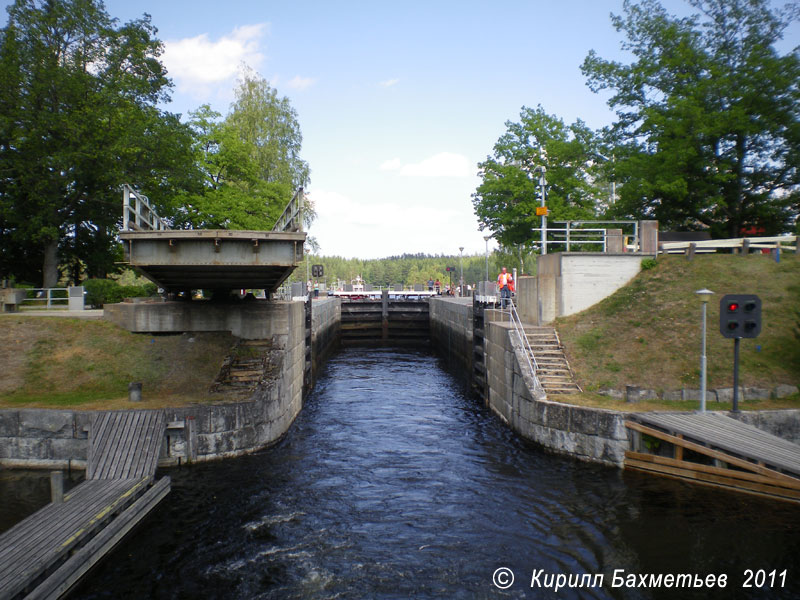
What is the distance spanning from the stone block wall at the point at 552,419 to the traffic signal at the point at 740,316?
3.58 m

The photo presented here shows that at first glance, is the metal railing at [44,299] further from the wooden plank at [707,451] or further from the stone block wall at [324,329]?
the wooden plank at [707,451]

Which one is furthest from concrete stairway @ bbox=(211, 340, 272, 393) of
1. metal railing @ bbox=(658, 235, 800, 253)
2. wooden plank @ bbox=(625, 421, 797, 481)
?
metal railing @ bbox=(658, 235, 800, 253)

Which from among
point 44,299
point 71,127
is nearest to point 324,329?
point 44,299

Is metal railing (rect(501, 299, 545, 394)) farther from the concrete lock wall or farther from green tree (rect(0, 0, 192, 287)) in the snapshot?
green tree (rect(0, 0, 192, 287))

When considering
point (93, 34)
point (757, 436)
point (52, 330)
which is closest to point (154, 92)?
point (93, 34)

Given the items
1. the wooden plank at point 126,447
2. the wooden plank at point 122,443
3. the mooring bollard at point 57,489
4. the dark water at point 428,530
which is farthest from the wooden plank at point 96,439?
the dark water at point 428,530

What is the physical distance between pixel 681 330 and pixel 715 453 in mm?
5991

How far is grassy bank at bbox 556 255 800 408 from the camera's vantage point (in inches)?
606

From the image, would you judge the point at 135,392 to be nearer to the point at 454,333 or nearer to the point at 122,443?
the point at 122,443

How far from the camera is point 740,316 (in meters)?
13.7

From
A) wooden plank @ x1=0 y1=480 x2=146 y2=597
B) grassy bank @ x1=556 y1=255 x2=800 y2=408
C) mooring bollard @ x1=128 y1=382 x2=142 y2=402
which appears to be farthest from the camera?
grassy bank @ x1=556 y1=255 x2=800 y2=408

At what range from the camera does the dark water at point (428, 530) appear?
8.77m

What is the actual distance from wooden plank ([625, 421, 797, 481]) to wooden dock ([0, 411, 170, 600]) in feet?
36.9

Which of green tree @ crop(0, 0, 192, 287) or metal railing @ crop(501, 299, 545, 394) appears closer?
metal railing @ crop(501, 299, 545, 394)
